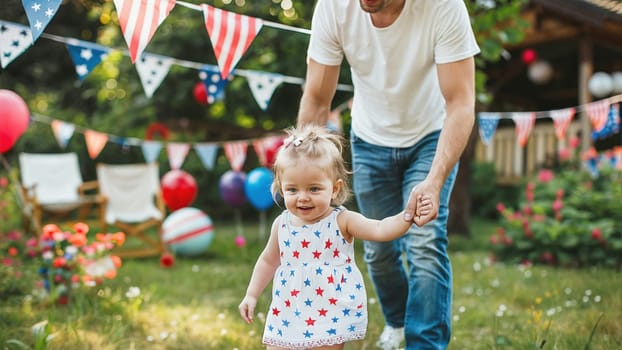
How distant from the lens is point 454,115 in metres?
2.11

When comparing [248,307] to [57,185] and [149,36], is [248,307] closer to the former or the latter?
[149,36]

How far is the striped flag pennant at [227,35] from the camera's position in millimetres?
3158

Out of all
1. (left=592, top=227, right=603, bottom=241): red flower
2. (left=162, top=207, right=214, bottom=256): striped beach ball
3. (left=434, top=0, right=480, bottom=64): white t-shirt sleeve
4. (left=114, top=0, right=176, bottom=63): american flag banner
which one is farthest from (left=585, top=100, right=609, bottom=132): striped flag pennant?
(left=114, top=0, right=176, bottom=63): american flag banner

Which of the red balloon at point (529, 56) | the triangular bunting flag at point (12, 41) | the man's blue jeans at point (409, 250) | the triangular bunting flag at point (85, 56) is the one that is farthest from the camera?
the red balloon at point (529, 56)

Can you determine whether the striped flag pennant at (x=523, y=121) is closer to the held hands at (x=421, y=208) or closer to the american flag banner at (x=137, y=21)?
the american flag banner at (x=137, y=21)

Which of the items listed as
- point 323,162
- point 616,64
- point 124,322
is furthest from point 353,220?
point 616,64

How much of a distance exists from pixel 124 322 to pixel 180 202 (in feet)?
11.6

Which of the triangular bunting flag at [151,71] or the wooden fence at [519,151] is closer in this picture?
the triangular bunting flag at [151,71]

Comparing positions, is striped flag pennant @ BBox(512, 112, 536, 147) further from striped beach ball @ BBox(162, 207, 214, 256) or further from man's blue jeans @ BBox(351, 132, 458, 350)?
man's blue jeans @ BBox(351, 132, 458, 350)

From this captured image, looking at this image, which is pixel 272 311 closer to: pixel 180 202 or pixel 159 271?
pixel 159 271

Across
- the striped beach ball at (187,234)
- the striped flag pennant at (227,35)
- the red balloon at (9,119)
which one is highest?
the striped flag pennant at (227,35)

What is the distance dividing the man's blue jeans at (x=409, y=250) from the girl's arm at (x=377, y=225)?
0.43 m

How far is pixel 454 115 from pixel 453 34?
0.28 meters

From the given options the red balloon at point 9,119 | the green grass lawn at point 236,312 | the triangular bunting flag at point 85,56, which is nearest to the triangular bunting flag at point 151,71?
the triangular bunting flag at point 85,56
